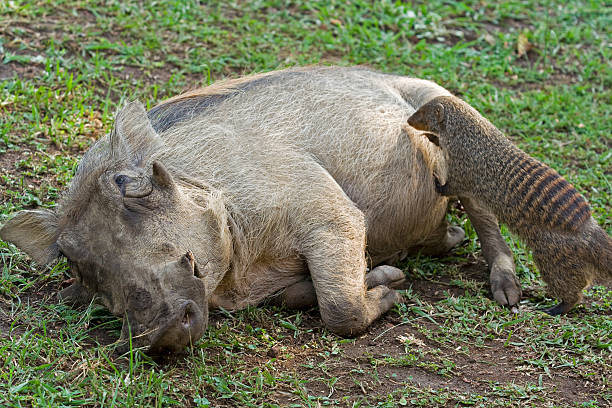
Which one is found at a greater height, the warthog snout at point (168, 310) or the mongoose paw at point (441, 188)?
the warthog snout at point (168, 310)

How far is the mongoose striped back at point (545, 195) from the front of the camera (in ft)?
15.0

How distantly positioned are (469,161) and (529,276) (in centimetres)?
83

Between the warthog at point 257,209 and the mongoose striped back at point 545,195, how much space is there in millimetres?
492

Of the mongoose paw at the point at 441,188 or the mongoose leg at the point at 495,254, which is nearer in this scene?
the mongoose leg at the point at 495,254

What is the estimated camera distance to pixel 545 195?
15.3ft

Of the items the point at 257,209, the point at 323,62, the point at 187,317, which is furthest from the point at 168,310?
the point at 323,62

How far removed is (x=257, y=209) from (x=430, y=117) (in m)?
1.26

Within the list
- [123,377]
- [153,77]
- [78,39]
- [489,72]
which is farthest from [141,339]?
[489,72]

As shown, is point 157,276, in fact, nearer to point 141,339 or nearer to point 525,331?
point 141,339

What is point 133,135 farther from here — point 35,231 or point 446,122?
point 446,122

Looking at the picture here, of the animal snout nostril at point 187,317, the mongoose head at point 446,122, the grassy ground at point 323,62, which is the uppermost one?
the mongoose head at point 446,122

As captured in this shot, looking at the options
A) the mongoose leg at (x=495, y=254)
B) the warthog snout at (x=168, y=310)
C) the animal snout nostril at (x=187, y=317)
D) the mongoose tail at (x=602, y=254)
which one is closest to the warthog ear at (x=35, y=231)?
the warthog snout at (x=168, y=310)

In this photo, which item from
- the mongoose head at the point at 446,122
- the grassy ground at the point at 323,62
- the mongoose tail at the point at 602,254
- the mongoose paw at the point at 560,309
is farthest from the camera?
the mongoose head at the point at 446,122

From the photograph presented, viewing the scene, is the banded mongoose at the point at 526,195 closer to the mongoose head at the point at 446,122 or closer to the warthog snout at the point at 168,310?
the mongoose head at the point at 446,122
